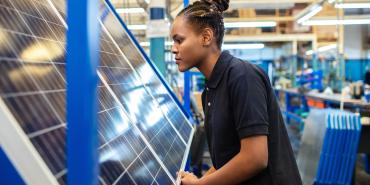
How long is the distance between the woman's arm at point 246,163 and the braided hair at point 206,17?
526mm

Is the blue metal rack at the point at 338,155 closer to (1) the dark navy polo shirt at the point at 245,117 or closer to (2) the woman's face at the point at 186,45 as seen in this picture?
(1) the dark navy polo shirt at the point at 245,117

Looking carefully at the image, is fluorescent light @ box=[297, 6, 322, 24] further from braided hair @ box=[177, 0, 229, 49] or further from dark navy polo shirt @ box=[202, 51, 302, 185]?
dark navy polo shirt @ box=[202, 51, 302, 185]

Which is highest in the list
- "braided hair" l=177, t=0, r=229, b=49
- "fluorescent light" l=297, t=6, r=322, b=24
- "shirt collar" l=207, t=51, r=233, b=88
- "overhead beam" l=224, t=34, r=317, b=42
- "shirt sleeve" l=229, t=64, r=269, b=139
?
"braided hair" l=177, t=0, r=229, b=49

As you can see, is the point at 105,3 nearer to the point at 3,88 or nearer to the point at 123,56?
the point at 123,56

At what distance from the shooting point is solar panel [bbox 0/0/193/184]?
3.46 feet

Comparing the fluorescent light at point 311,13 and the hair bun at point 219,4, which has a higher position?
the hair bun at point 219,4

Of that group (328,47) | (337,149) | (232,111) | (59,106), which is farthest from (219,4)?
(328,47)

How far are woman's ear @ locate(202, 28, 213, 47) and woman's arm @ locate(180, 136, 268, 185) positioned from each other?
482 millimetres

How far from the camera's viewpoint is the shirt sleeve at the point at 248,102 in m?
1.62

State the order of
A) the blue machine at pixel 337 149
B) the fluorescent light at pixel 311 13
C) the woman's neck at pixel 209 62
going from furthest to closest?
the fluorescent light at pixel 311 13 < the blue machine at pixel 337 149 < the woman's neck at pixel 209 62

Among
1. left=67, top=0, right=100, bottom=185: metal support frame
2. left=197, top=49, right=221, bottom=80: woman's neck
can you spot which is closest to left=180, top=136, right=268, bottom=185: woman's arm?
left=197, top=49, right=221, bottom=80: woman's neck

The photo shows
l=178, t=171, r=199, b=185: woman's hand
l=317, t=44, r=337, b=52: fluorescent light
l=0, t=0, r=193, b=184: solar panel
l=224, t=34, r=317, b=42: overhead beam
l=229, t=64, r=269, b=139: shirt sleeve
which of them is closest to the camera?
l=0, t=0, r=193, b=184: solar panel

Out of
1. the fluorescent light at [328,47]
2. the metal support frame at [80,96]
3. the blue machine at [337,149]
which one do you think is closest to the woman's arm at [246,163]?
the metal support frame at [80,96]

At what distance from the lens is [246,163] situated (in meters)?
1.64
